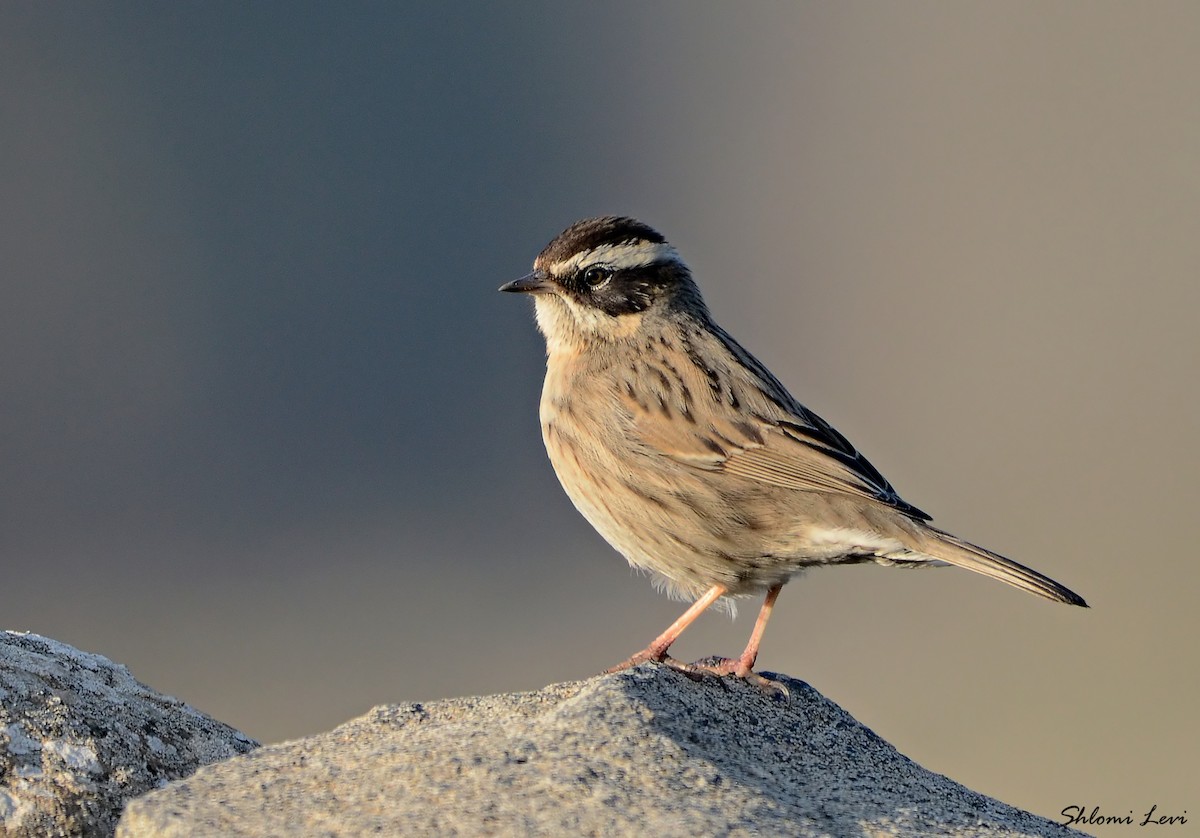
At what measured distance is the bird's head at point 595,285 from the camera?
781 centimetres

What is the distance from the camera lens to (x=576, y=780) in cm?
388

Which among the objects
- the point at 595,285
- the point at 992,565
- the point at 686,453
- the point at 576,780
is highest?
the point at 595,285

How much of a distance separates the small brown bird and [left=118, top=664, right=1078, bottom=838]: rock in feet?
3.41

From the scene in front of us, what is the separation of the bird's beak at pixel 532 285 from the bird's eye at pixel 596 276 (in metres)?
0.22

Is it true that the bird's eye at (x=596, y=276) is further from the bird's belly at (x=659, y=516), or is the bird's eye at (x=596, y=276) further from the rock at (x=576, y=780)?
the rock at (x=576, y=780)

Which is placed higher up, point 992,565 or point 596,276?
point 596,276

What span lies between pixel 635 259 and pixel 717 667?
106 inches

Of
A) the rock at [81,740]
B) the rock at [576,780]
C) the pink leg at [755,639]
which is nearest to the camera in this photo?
the rock at [576,780]

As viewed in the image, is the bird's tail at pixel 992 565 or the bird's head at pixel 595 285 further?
the bird's head at pixel 595 285

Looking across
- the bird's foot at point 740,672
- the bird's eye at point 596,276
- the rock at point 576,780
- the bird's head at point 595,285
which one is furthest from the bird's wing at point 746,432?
the rock at point 576,780

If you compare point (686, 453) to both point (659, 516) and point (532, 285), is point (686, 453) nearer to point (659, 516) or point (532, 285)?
point (659, 516)

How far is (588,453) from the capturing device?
23.6ft

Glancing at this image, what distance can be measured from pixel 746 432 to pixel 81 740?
3.60 metres

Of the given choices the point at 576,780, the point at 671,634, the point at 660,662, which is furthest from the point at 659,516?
the point at 576,780
